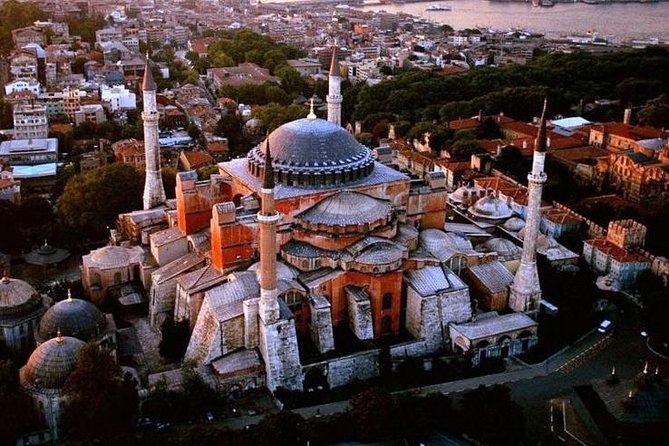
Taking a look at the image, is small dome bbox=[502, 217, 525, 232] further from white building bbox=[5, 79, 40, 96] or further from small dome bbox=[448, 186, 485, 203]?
white building bbox=[5, 79, 40, 96]

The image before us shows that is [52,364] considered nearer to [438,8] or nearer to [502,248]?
[502,248]

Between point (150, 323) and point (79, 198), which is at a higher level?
point (79, 198)

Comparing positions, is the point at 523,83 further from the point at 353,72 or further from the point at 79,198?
the point at 79,198

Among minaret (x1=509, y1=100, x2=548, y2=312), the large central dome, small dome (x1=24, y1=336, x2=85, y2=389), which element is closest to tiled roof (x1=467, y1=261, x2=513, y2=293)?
minaret (x1=509, y1=100, x2=548, y2=312)

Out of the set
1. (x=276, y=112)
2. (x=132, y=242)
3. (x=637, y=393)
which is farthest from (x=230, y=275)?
(x=276, y=112)

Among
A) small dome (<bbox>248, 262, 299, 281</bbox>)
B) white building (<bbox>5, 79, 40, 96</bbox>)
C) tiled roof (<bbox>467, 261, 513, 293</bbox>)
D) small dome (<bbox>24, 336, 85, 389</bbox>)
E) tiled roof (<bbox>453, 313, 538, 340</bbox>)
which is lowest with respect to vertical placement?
tiled roof (<bbox>453, 313, 538, 340</bbox>)

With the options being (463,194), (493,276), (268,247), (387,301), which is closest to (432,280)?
(387,301)

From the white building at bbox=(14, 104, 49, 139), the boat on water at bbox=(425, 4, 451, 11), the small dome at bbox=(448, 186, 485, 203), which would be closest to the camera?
the small dome at bbox=(448, 186, 485, 203)
